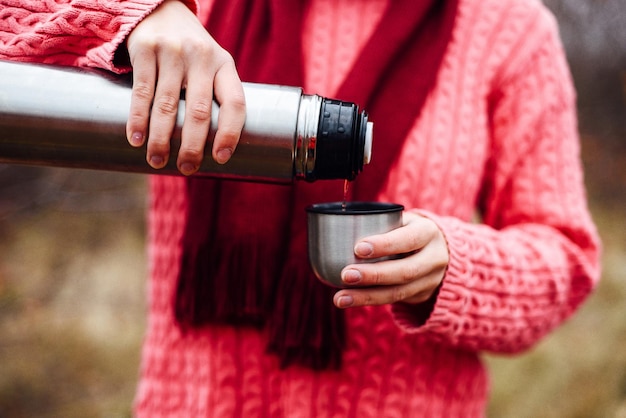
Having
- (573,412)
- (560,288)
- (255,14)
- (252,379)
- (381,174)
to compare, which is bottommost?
(573,412)

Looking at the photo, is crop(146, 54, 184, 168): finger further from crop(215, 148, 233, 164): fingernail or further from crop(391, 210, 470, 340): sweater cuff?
crop(391, 210, 470, 340): sweater cuff

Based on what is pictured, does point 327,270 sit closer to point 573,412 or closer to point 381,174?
point 381,174

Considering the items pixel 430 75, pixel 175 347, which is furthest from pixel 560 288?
pixel 175 347

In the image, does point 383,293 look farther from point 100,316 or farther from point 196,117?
point 100,316

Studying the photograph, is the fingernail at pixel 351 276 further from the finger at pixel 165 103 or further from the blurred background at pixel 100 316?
the blurred background at pixel 100 316

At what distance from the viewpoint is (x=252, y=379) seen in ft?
3.03

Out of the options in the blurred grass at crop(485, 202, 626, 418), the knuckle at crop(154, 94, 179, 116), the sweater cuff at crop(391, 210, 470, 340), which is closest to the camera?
the knuckle at crop(154, 94, 179, 116)

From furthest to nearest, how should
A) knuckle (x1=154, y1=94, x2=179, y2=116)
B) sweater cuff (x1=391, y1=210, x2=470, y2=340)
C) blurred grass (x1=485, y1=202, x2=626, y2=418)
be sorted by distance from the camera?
blurred grass (x1=485, y1=202, x2=626, y2=418)
sweater cuff (x1=391, y1=210, x2=470, y2=340)
knuckle (x1=154, y1=94, x2=179, y2=116)

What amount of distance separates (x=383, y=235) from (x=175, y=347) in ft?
1.42

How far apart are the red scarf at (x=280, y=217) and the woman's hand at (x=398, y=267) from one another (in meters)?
0.16

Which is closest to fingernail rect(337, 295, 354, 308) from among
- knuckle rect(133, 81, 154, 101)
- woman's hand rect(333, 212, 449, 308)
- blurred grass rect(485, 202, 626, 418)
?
woman's hand rect(333, 212, 449, 308)

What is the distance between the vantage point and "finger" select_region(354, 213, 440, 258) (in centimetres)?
69

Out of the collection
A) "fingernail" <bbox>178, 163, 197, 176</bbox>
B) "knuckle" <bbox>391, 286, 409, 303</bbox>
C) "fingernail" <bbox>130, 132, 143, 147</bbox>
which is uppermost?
"fingernail" <bbox>130, 132, 143, 147</bbox>

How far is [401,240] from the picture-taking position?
2.35ft
